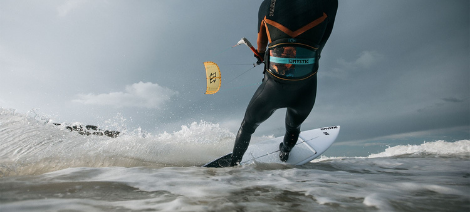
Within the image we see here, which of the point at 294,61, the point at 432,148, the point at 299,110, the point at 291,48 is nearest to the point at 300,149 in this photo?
the point at 299,110

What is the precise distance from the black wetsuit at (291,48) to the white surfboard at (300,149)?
158 centimetres

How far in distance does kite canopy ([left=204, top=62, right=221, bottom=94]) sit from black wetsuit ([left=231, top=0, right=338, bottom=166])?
243 centimetres

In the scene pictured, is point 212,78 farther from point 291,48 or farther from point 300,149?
point 291,48

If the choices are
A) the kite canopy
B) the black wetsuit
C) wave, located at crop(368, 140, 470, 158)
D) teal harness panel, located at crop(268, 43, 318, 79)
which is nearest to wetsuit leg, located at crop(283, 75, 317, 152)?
the black wetsuit

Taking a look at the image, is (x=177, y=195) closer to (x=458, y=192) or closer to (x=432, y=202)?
(x=432, y=202)

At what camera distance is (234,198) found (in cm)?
134

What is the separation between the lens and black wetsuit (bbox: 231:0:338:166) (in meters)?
2.68

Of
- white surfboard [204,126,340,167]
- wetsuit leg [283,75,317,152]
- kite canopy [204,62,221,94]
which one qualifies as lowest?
white surfboard [204,126,340,167]

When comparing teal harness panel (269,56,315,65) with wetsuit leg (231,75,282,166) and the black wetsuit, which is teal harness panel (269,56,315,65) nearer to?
the black wetsuit

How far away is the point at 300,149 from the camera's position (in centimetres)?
491

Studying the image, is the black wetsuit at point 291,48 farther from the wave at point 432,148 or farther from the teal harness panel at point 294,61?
the wave at point 432,148

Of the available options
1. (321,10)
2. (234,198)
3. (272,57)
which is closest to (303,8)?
(321,10)

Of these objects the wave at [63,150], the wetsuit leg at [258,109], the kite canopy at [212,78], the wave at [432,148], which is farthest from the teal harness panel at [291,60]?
the wave at [432,148]

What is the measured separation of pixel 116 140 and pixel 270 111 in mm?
3768
